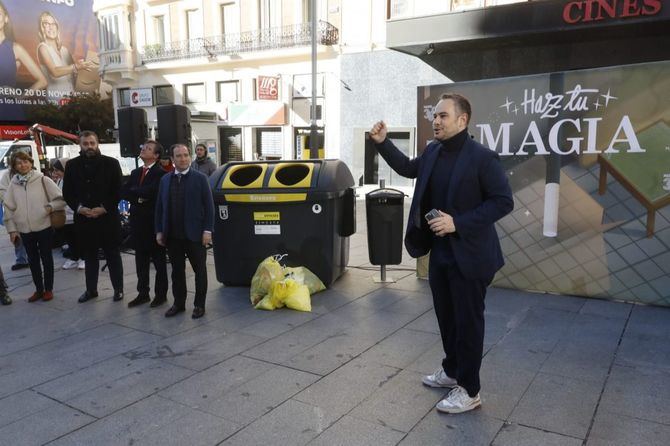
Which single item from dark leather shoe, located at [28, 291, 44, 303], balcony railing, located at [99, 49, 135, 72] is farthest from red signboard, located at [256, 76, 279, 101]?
dark leather shoe, located at [28, 291, 44, 303]

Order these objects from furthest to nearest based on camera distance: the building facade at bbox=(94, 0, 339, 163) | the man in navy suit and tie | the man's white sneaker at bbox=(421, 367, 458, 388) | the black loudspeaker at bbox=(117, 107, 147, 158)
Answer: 1. the building facade at bbox=(94, 0, 339, 163)
2. the black loudspeaker at bbox=(117, 107, 147, 158)
3. the man in navy suit and tie
4. the man's white sneaker at bbox=(421, 367, 458, 388)

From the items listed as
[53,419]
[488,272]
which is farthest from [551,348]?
[53,419]

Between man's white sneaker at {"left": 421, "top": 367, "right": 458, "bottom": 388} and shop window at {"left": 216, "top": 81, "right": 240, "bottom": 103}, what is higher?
shop window at {"left": 216, "top": 81, "right": 240, "bottom": 103}

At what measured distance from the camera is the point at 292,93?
910 inches

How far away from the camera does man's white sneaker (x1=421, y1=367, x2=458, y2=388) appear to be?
3.45m

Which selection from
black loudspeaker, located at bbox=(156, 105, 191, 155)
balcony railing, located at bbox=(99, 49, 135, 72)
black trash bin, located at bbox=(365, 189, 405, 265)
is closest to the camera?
black trash bin, located at bbox=(365, 189, 405, 265)

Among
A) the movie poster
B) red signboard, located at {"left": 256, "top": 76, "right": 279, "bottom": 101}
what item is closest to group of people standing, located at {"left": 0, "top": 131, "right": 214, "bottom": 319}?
red signboard, located at {"left": 256, "top": 76, "right": 279, "bottom": 101}

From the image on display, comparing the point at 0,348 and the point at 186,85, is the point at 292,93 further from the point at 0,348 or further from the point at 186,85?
the point at 0,348

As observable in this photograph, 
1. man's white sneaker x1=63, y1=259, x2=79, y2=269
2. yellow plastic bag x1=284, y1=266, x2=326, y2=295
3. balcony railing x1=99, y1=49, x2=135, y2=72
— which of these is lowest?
man's white sneaker x1=63, y1=259, x2=79, y2=269

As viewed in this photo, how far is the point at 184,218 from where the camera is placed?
5062mm

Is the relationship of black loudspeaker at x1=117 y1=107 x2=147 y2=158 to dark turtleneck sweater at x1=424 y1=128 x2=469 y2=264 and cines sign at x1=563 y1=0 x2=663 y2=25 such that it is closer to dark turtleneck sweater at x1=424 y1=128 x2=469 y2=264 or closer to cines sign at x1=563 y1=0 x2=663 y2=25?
dark turtleneck sweater at x1=424 y1=128 x2=469 y2=264

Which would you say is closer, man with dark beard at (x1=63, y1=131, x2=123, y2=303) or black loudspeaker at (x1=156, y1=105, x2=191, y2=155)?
man with dark beard at (x1=63, y1=131, x2=123, y2=303)

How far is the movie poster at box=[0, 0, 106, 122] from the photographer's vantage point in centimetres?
3800

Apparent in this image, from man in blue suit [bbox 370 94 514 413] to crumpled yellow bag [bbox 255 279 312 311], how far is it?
2221 mm
